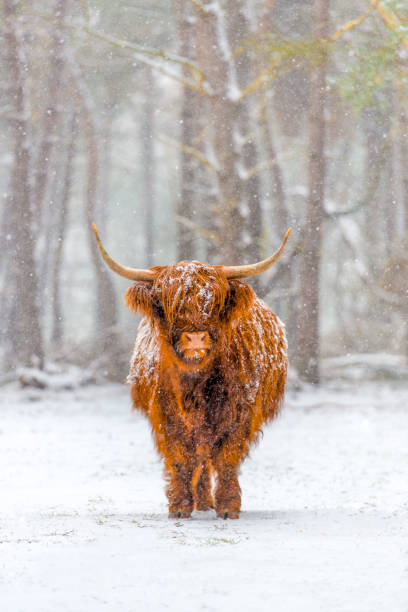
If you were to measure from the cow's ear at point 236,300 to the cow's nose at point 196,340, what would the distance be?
1.08ft

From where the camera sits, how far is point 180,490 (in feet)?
17.3

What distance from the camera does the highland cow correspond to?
4.99m

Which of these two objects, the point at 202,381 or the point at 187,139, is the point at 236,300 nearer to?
the point at 202,381

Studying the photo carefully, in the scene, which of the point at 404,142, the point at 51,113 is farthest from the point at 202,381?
the point at 404,142

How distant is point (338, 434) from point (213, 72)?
6455 millimetres

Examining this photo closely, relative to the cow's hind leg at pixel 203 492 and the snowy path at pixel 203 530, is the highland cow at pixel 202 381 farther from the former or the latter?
the snowy path at pixel 203 530

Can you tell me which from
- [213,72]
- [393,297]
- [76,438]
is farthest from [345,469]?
[393,297]

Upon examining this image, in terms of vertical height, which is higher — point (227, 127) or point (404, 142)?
point (404, 142)

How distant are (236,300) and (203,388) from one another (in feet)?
1.89

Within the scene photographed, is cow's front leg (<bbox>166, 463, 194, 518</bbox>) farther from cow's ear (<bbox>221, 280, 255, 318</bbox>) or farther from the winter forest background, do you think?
the winter forest background

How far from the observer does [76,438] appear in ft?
32.2

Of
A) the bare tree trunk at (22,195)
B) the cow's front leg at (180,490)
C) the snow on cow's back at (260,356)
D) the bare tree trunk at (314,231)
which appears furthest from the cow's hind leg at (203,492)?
the bare tree trunk at (22,195)

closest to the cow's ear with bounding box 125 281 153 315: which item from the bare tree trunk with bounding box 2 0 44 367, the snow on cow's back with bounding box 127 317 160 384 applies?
the snow on cow's back with bounding box 127 317 160 384

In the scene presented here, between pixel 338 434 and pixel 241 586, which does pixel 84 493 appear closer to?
pixel 241 586
